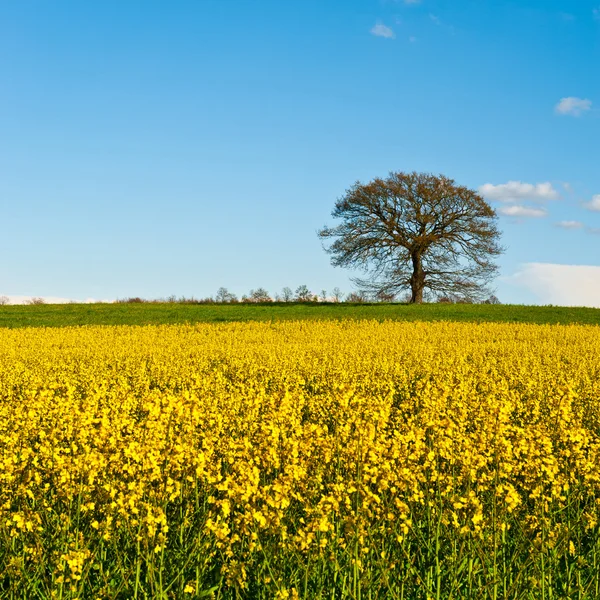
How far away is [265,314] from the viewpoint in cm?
3984

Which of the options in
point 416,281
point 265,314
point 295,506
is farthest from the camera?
point 416,281

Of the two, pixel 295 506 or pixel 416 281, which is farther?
pixel 416 281

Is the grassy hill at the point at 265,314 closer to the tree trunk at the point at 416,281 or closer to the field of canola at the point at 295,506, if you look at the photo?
the tree trunk at the point at 416,281

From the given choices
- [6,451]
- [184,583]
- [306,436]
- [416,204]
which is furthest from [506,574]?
[416,204]

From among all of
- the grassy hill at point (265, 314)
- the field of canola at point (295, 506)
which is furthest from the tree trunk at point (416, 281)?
the field of canola at point (295, 506)

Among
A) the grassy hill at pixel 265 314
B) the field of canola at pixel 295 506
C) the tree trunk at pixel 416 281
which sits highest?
the tree trunk at pixel 416 281

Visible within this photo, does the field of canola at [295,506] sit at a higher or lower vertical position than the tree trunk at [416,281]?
lower

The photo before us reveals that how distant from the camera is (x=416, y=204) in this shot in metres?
50.5

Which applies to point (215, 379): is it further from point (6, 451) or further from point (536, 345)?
point (536, 345)

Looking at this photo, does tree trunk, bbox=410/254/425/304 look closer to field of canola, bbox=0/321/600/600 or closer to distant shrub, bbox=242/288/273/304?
distant shrub, bbox=242/288/273/304

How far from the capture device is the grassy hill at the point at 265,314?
3691 centimetres

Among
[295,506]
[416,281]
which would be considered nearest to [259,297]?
[416,281]

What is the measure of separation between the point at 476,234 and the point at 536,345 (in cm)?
3082

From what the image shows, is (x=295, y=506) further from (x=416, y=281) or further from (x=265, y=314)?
(x=416, y=281)
